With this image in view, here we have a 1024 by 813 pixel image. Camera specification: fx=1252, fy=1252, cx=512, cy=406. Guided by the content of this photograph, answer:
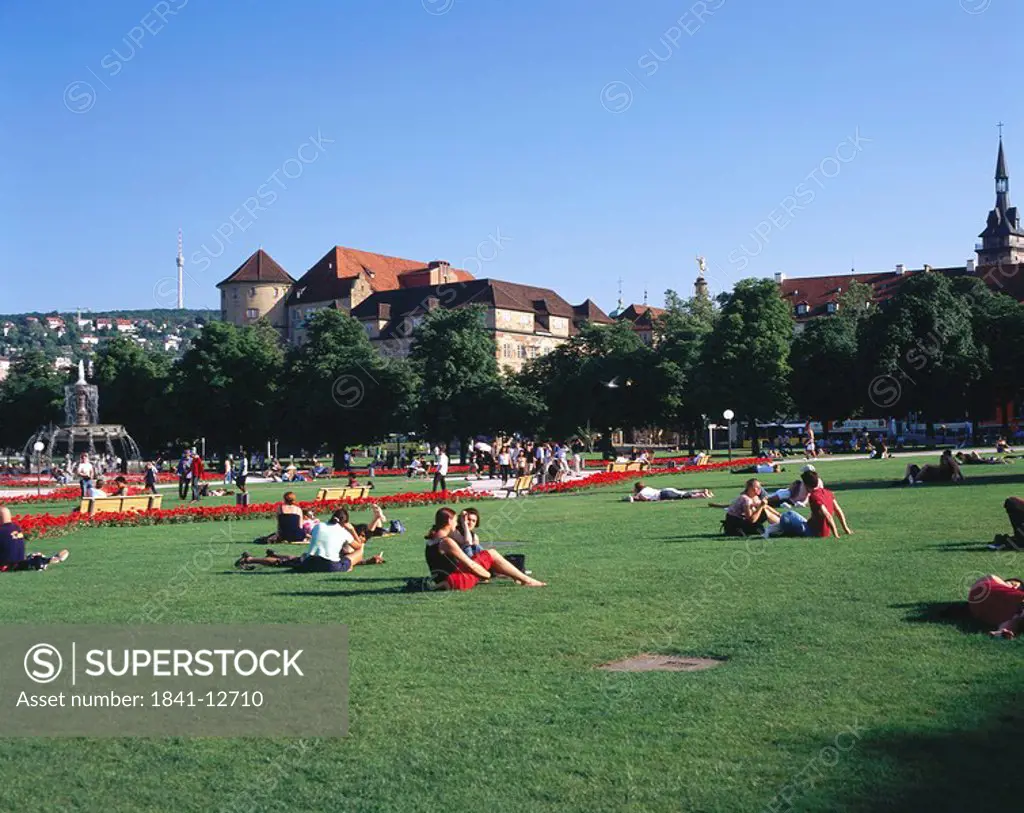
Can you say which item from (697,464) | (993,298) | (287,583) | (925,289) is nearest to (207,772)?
(287,583)

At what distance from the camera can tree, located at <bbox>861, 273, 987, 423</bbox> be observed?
7706 centimetres

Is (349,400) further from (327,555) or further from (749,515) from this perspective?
(327,555)

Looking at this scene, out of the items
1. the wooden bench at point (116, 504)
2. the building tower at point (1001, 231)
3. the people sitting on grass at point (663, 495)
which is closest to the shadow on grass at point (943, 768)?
the people sitting on grass at point (663, 495)

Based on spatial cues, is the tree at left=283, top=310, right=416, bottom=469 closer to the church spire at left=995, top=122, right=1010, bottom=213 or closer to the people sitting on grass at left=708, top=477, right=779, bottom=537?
the people sitting on grass at left=708, top=477, right=779, bottom=537

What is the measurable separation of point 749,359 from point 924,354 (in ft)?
35.6

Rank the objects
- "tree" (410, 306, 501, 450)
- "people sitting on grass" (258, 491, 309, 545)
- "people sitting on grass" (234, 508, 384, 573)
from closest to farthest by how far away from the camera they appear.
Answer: "people sitting on grass" (234, 508, 384, 573) < "people sitting on grass" (258, 491, 309, 545) < "tree" (410, 306, 501, 450)

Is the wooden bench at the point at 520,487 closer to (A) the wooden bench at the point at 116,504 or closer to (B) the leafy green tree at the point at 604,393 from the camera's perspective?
(A) the wooden bench at the point at 116,504

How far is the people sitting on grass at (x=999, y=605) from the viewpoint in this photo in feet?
36.2

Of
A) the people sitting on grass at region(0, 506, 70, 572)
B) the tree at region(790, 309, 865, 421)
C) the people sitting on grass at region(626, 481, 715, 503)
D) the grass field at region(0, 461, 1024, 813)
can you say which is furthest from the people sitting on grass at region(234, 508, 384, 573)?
the tree at region(790, 309, 865, 421)

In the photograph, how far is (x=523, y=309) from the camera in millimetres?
148750

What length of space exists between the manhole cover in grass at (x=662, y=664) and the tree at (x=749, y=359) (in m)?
70.7

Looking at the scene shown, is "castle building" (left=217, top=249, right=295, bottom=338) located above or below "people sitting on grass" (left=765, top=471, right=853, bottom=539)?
above

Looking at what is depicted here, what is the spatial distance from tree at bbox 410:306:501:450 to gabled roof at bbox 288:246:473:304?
217 feet

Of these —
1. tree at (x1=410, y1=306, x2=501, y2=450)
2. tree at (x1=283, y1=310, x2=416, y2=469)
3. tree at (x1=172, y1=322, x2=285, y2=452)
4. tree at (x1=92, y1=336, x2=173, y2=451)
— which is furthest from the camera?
tree at (x1=92, y1=336, x2=173, y2=451)
